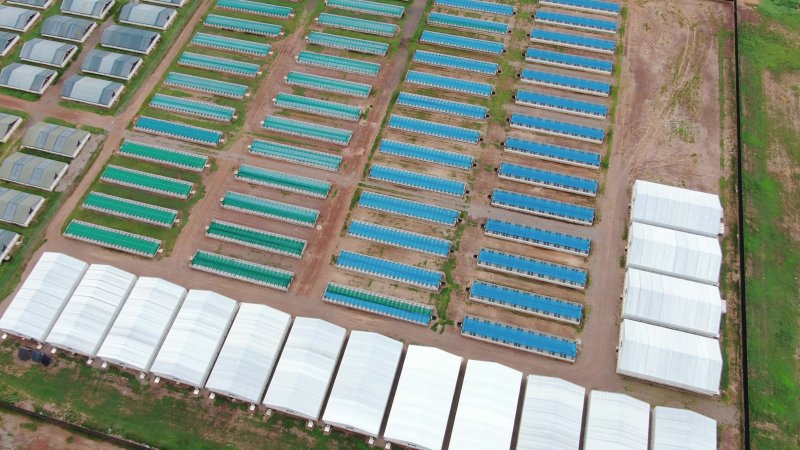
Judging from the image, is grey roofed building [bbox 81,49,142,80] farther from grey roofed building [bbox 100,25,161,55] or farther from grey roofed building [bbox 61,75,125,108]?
grey roofed building [bbox 100,25,161,55]

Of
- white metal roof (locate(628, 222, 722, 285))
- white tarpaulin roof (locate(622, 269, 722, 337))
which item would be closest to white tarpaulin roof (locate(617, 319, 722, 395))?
white tarpaulin roof (locate(622, 269, 722, 337))

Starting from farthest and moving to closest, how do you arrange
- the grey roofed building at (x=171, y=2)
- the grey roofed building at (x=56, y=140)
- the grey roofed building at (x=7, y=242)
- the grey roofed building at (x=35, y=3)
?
1. the grey roofed building at (x=35, y=3)
2. the grey roofed building at (x=171, y=2)
3. the grey roofed building at (x=56, y=140)
4. the grey roofed building at (x=7, y=242)

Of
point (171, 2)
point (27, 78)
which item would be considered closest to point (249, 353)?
point (27, 78)

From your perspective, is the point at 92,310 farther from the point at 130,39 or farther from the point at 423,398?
the point at 130,39

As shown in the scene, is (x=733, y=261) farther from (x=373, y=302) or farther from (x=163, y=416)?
(x=163, y=416)

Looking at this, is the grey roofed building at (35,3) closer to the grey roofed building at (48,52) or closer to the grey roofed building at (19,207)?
the grey roofed building at (48,52)

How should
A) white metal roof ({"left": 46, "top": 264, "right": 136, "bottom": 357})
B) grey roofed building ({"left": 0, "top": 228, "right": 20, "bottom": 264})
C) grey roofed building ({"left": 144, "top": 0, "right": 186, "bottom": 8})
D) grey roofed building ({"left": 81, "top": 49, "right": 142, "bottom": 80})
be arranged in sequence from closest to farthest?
1. white metal roof ({"left": 46, "top": 264, "right": 136, "bottom": 357})
2. grey roofed building ({"left": 0, "top": 228, "right": 20, "bottom": 264})
3. grey roofed building ({"left": 81, "top": 49, "right": 142, "bottom": 80})
4. grey roofed building ({"left": 144, "top": 0, "right": 186, "bottom": 8})

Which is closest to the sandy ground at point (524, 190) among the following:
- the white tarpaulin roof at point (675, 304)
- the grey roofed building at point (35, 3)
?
the white tarpaulin roof at point (675, 304)
